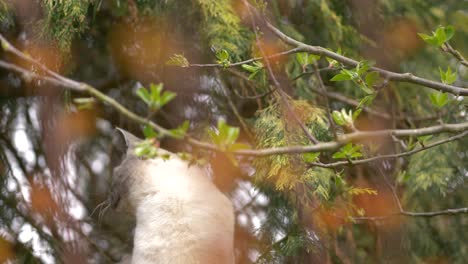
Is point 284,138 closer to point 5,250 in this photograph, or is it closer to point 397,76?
point 397,76

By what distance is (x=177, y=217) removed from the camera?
1408 millimetres

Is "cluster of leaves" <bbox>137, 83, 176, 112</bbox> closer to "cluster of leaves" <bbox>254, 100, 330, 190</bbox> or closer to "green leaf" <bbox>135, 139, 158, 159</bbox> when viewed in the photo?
"green leaf" <bbox>135, 139, 158, 159</bbox>

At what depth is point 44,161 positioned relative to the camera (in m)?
1.97

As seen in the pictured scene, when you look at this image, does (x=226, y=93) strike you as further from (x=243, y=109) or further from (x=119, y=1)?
(x=119, y=1)

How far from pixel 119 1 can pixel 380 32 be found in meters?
0.90

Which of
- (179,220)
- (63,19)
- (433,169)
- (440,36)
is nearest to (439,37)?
(440,36)

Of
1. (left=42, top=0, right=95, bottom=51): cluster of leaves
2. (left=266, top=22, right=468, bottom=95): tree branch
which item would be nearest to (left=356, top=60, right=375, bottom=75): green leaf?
(left=266, top=22, right=468, bottom=95): tree branch

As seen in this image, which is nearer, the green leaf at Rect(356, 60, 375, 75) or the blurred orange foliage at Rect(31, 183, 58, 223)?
the green leaf at Rect(356, 60, 375, 75)

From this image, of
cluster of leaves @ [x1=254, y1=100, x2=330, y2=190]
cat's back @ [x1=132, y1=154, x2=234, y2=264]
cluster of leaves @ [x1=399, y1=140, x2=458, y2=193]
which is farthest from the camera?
cluster of leaves @ [x1=399, y1=140, x2=458, y2=193]

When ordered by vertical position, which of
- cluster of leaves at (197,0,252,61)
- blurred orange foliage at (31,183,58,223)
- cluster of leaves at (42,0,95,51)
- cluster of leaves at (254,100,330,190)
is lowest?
blurred orange foliage at (31,183,58,223)

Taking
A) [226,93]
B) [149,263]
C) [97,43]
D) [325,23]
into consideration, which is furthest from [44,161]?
[325,23]

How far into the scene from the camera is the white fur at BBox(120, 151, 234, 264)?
4.58ft

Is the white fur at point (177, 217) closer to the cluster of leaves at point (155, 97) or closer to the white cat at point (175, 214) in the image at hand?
the white cat at point (175, 214)

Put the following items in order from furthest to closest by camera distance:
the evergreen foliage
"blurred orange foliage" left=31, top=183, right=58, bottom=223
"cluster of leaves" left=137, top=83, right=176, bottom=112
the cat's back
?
"blurred orange foliage" left=31, top=183, right=58, bottom=223
the evergreen foliage
the cat's back
"cluster of leaves" left=137, top=83, right=176, bottom=112
